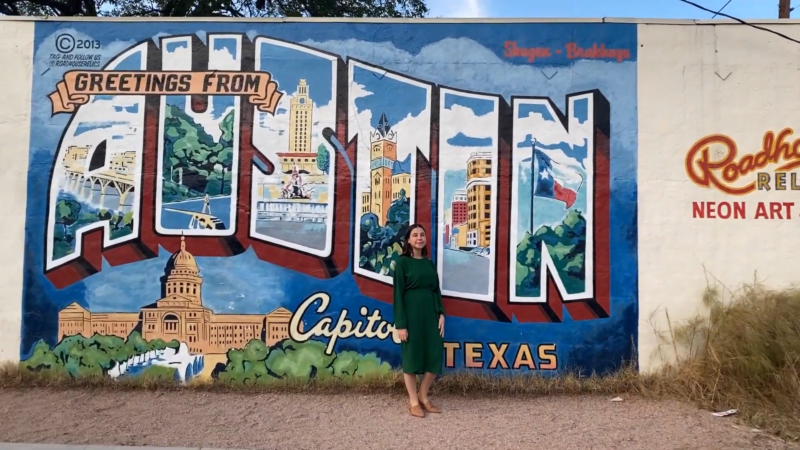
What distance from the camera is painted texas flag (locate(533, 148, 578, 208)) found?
599 cm

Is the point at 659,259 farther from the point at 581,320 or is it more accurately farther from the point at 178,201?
the point at 178,201

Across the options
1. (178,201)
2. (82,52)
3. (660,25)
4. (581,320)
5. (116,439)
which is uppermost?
(660,25)

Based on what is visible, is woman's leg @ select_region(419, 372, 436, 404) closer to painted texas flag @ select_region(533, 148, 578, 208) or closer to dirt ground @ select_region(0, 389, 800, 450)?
dirt ground @ select_region(0, 389, 800, 450)

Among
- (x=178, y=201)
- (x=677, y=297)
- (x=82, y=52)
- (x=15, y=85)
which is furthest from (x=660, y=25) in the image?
(x=15, y=85)

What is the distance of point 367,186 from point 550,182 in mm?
1965

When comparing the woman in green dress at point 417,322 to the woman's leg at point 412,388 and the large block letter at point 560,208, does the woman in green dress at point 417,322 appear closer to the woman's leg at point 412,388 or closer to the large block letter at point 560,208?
the woman's leg at point 412,388

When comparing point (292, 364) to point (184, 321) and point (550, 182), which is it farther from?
point (550, 182)

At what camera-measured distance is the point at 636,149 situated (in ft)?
19.7

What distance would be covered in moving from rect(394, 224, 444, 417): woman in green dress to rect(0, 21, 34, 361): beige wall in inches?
164

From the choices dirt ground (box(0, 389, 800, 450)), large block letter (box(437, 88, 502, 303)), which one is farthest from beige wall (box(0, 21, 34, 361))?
large block letter (box(437, 88, 502, 303))

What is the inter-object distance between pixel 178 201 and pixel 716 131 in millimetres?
5813

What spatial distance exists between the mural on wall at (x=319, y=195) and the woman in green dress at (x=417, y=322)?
0.65 metres

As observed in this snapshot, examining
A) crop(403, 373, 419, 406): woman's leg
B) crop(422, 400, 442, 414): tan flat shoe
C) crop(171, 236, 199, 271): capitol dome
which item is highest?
crop(171, 236, 199, 271): capitol dome

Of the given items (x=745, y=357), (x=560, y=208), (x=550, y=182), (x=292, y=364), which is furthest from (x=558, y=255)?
(x=292, y=364)
